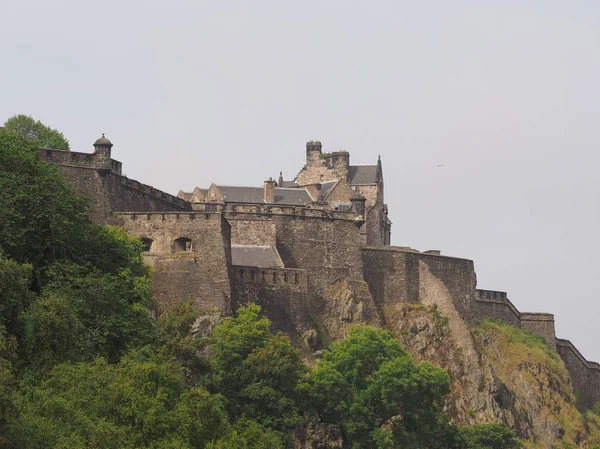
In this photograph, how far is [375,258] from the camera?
3504 inches

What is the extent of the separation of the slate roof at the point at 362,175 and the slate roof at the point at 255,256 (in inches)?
1027

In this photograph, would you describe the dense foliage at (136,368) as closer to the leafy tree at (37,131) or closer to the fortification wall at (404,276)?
the fortification wall at (404,276)

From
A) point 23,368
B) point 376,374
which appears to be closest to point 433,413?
point 376,374

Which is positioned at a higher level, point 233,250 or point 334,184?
point 334,184

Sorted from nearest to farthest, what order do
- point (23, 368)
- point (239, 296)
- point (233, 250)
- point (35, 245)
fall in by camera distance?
point (23, 368)
point (35, 245)
point (239, 296)
point (233, 250)

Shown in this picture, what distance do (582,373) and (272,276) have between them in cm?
2677

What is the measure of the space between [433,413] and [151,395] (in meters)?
29.6

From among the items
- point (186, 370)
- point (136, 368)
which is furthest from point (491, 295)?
point (136, 368)

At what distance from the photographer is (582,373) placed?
97.8 meters

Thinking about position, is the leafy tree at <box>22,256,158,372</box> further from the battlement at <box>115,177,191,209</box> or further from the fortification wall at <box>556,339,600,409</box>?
the fortification wall at <box>556,339,600,409</box>

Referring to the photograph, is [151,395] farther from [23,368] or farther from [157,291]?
[157,291]

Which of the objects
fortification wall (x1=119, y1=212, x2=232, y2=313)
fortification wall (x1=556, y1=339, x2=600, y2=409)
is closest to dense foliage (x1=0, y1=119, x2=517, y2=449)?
fortification wall (x1=119, y1=212, x2=232, y2=313)

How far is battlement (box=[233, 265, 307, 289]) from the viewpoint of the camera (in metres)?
79.4

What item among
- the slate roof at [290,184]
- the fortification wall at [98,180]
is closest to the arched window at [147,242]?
the fortification wall at [98,180]
